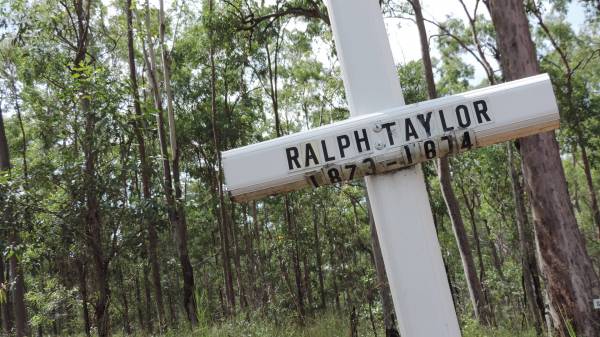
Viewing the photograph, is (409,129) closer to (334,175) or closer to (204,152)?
(334,175)

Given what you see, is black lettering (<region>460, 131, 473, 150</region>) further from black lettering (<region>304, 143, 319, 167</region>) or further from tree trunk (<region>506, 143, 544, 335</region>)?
tree trunk (<region>506, 143, 544, 335</region>)

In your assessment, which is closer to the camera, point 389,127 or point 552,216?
point 389,127

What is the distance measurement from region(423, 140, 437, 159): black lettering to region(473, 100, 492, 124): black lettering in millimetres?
98

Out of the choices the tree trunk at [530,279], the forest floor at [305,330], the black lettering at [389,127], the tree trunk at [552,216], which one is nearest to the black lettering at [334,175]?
the black lettering at [389,127]

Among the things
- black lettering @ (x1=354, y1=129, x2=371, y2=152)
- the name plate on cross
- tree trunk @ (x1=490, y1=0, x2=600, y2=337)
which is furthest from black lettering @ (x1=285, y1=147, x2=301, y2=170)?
tree trunk @ (x1=490, y1=0, x2=600, y2=337)

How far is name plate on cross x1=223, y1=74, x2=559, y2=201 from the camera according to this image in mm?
938

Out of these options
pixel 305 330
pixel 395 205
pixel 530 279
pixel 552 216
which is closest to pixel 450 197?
pixel 530 279

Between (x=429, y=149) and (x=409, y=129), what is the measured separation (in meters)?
0.05

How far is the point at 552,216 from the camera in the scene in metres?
5.32

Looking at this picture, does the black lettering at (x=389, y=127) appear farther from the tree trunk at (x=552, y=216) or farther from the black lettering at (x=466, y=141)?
the tree trunk at (x=552, y=216)

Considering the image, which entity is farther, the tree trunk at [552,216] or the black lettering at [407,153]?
the tree trunk at [552,216]

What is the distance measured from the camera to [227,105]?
18656 mm

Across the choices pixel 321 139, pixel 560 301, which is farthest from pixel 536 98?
pixel 560 301

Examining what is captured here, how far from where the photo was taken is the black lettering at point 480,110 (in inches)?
37.4
